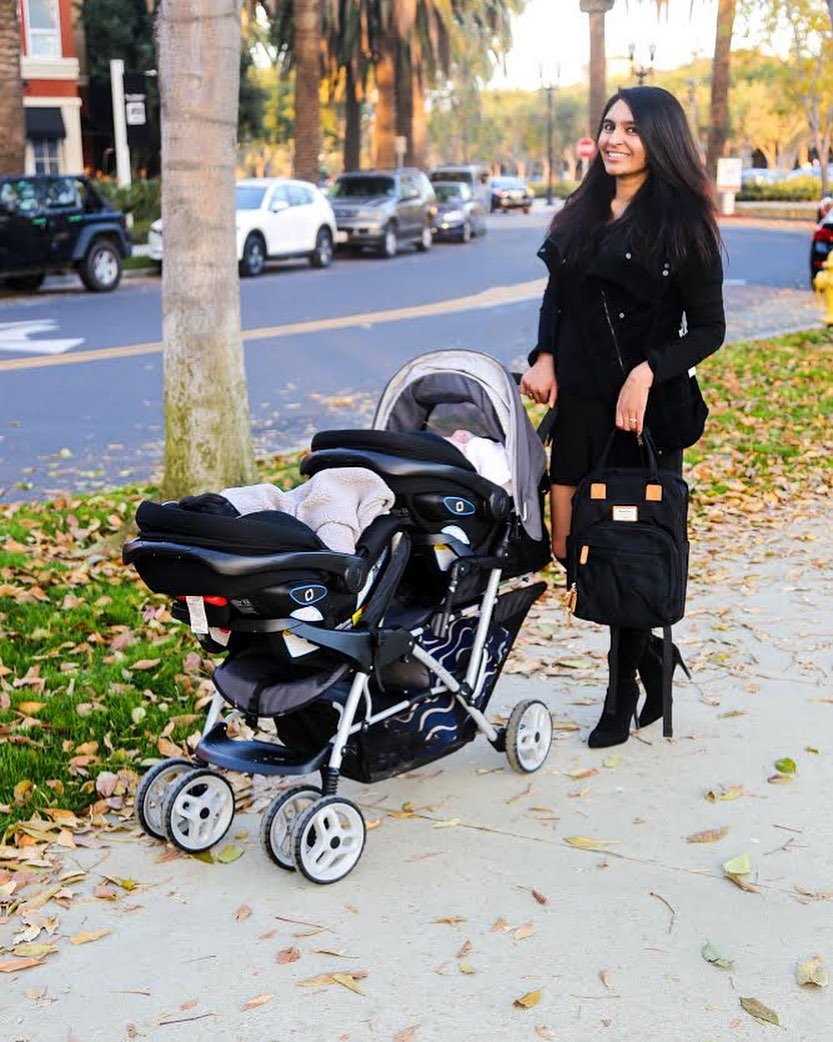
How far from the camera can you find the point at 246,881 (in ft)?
12.8

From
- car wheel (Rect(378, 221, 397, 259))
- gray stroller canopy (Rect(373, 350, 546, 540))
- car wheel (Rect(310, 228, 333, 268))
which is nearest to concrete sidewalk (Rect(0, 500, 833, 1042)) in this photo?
gray stroller canopy (Rect(373, 350, 546, 540))

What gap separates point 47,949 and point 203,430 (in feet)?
13.0

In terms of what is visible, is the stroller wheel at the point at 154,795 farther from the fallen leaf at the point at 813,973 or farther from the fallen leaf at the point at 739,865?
the fallen leaf at the point at 813,973

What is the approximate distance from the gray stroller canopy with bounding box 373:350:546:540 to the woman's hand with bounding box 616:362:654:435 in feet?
1.10

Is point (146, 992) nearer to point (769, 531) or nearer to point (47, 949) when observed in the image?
point (47, 949)

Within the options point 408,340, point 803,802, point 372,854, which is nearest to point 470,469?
point 372,854

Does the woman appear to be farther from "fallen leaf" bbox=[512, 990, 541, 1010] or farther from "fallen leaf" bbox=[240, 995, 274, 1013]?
"fallen leaf" bbox=[240, 995, 274, 1013]

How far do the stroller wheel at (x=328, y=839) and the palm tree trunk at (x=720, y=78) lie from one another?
39.6 meters

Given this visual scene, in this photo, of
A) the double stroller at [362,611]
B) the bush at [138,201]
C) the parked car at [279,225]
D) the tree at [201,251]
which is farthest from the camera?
the bush at [138,201]

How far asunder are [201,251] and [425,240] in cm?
2469

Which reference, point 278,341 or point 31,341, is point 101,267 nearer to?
point 31,341

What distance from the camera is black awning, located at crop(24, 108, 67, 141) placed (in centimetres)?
3834

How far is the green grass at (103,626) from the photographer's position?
4.81 m

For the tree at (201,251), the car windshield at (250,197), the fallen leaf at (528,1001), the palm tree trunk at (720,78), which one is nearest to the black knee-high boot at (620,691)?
the fallen leaf at (528,1001)
